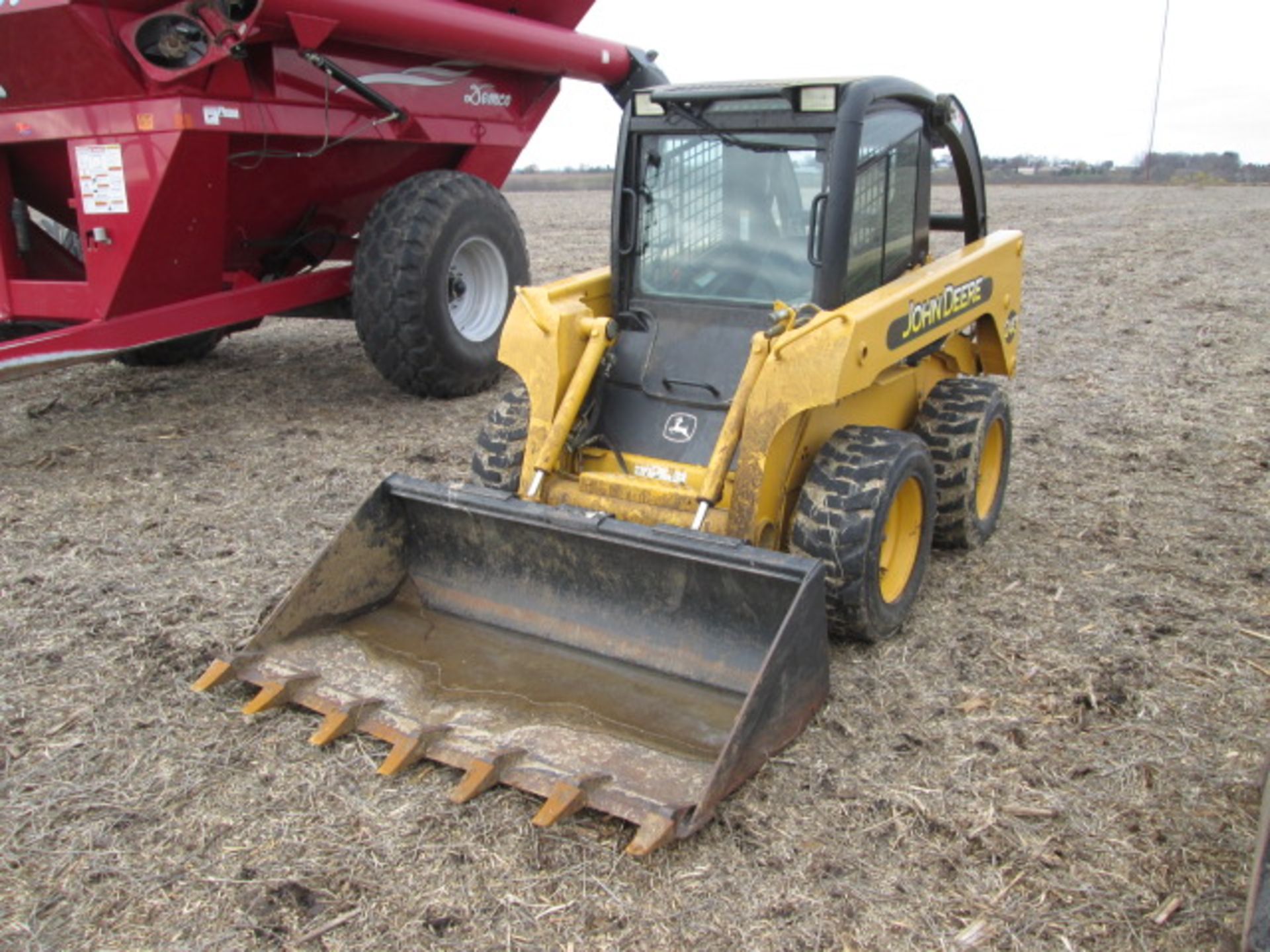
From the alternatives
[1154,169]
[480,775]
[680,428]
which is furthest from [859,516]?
[1154,169]

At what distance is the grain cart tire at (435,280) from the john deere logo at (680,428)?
288 centimetres

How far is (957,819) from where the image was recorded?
284 cm

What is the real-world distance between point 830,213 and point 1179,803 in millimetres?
2016

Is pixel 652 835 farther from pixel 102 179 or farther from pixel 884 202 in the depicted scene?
pixel 102 179

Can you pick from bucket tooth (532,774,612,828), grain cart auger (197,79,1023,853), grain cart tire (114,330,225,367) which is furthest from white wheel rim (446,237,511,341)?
bucket tooth (532,774,612,828)

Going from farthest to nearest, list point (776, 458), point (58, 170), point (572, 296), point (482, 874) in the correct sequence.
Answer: point (58, 170), point (572, 296), point (776, 458), point (482, 874)

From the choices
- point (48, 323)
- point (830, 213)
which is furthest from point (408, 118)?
point (830, 213)

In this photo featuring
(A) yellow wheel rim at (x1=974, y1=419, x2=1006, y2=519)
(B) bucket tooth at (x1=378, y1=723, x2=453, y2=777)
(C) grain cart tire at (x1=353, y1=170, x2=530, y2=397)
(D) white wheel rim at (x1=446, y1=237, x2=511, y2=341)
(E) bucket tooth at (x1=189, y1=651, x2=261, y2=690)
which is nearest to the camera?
(B) bucket tooth at (x1=378, y1=723, x2=453, y2=777)

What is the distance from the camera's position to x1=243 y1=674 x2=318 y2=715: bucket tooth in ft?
10.7

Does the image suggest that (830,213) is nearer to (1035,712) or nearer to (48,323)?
(1035,712)

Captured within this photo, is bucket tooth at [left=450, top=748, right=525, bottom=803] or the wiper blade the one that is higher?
the wiper blade

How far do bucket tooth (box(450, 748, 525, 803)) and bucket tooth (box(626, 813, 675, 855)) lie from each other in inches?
16.3

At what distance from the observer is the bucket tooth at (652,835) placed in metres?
2.63

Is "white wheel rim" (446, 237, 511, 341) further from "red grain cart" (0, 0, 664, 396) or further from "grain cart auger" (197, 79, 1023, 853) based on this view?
"grain cart auger" (197, 79, 1023, 853)
